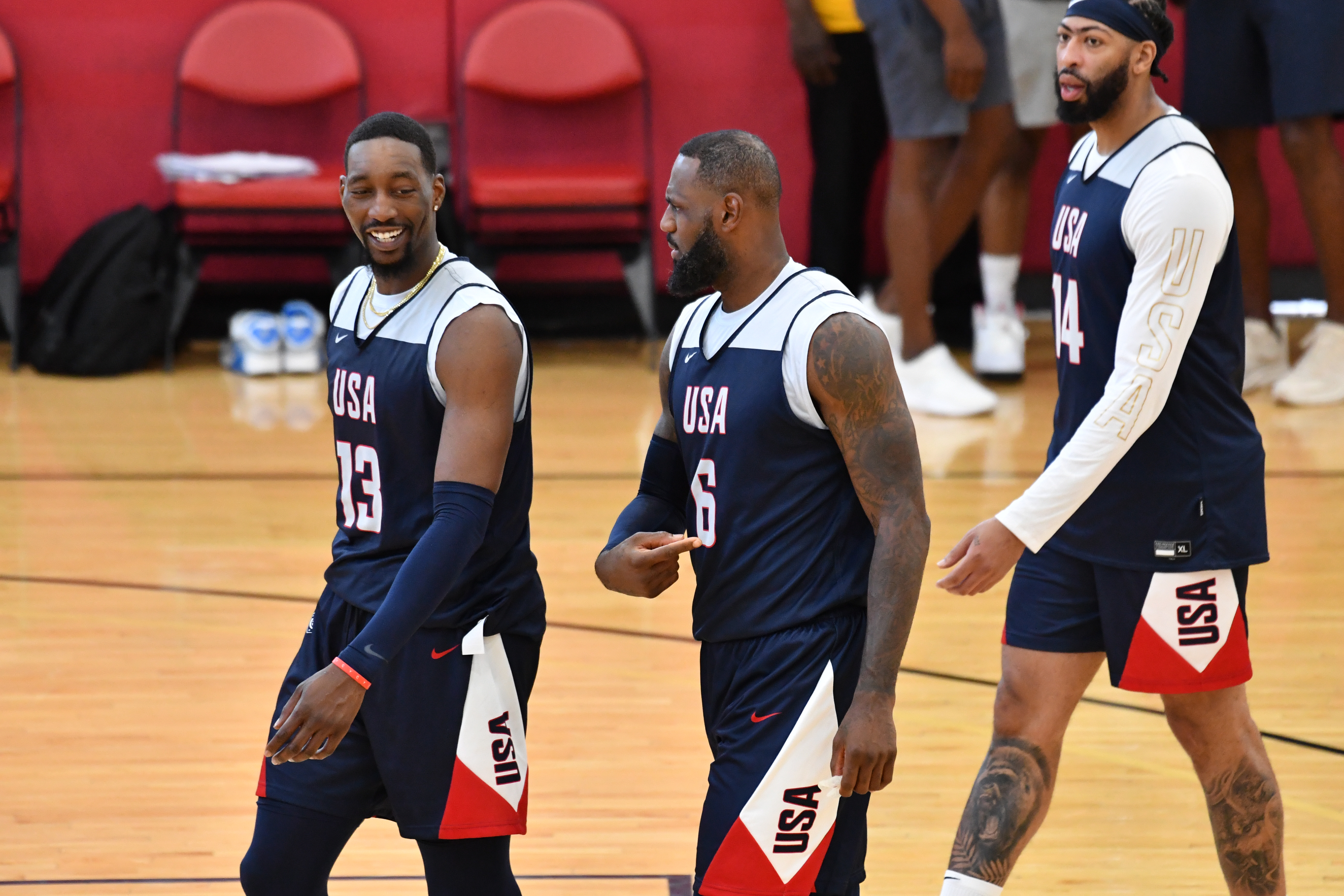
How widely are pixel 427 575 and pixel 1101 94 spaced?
4.25ft

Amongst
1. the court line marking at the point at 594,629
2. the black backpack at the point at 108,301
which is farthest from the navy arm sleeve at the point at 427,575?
the black backpack at the point at 108,301

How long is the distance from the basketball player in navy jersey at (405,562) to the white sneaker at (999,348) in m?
5.19

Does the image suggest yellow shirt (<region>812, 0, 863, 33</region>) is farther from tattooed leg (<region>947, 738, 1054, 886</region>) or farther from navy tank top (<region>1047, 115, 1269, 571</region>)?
tattooed leg (<region>947, 738, 1054, 886</region>)

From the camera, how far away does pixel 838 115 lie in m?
7.67

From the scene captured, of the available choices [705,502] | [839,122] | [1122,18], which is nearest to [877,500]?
[705,502]

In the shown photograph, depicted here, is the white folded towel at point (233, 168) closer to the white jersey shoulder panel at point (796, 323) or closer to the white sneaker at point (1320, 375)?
the white sneaker at point (1320, 375)

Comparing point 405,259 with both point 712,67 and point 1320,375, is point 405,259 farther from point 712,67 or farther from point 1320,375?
point 712,67

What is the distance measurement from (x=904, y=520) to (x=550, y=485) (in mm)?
3670

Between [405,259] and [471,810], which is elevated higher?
[405,259]

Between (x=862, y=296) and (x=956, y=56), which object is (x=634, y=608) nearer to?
(x=956, y=56)

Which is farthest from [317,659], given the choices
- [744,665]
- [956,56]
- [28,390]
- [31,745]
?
[28,390]

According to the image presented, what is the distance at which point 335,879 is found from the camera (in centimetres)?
315

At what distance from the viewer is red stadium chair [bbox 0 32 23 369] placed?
7.61 meters

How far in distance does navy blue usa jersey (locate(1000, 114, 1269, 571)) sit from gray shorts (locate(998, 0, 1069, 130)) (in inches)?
180
